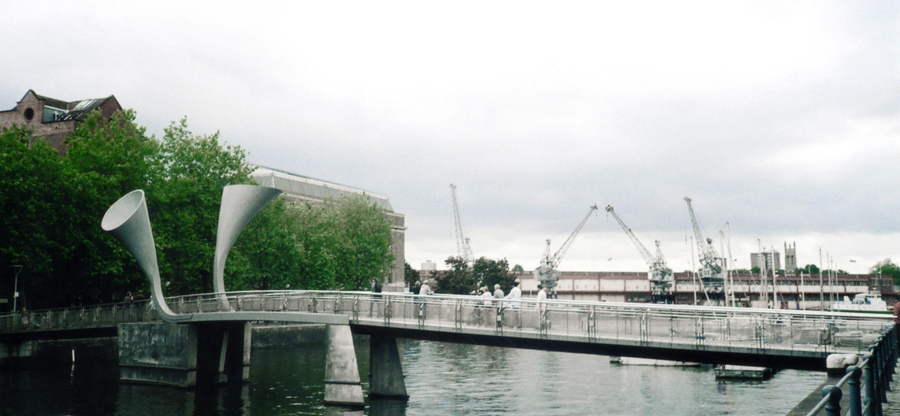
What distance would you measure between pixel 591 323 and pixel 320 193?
9474 centimetres

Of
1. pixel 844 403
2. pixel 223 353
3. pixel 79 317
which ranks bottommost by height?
pixel 223 353

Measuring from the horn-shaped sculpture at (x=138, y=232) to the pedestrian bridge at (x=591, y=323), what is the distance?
115cm

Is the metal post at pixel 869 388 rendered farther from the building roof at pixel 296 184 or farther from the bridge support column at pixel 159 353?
the building roof at pixel 296 184

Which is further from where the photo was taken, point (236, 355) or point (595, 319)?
point (236, 355)

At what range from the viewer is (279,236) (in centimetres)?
5669

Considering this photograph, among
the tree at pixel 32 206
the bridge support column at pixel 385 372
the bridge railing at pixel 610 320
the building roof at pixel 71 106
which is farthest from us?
the building roof at pixel 71 106

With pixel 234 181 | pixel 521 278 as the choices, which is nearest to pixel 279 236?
pixel 234 181

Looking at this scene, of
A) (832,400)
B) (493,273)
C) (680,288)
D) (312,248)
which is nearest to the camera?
(832,400)

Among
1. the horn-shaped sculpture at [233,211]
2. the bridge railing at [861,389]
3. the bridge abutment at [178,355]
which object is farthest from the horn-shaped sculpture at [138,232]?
the bridge railing at [861,389]

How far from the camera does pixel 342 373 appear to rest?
31781mm

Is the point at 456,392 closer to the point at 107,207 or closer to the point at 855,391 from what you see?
the point at 107,207

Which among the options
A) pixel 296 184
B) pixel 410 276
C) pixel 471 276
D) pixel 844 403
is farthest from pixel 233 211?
pixel 410 276

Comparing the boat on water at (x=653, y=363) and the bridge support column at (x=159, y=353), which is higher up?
the bridge support column at (x=159, y=353)

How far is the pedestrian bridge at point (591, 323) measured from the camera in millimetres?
22903
